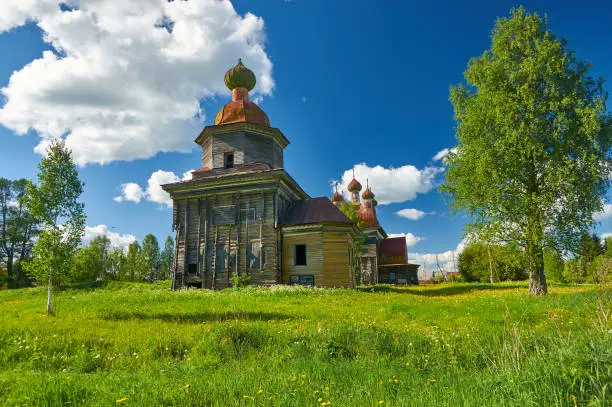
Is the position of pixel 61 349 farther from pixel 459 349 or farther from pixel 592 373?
pixel 592 373

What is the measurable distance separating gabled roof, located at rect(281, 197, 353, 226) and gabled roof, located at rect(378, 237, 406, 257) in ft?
83.8

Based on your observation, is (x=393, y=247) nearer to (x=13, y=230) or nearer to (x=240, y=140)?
(x=240, y=140)

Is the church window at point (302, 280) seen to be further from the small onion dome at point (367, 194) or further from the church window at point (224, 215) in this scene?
the small onion dome at point (367, 194)

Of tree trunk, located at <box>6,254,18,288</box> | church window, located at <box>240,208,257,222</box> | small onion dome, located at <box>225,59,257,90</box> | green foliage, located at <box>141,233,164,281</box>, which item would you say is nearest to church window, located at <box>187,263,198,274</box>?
church window, located at <box>240,208,257,222</box>

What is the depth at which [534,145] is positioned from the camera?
16953mm

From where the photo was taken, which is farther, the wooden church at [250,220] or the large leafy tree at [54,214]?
the wooden church at [250,220]

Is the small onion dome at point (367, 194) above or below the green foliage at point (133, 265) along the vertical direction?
above

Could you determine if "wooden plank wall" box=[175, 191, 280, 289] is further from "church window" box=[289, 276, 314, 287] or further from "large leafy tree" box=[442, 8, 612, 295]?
"large leafy tree" box=[442, 8, 612, 295]

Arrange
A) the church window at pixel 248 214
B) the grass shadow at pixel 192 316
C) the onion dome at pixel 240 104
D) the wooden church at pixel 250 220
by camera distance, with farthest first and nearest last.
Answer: the onion dome at pixel 240 104
the church window at pixel 248 214
the wooden church at pixel 250 220
the grass shadow at pixel 192 316

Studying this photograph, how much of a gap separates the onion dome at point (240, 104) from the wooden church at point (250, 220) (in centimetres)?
10

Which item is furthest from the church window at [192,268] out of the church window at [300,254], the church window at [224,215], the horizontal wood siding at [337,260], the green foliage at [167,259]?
the green foliage at [167,259]

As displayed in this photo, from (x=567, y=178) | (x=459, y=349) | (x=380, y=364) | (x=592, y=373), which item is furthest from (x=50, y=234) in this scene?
(x=567, y=178)

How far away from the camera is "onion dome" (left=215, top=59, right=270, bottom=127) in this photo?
1146 inches

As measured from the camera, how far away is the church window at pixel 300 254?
2512cm
